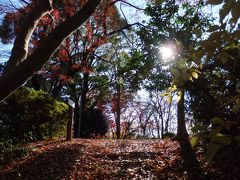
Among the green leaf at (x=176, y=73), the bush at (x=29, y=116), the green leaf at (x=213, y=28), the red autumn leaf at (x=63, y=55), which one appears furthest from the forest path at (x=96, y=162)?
the red autumn leaf at (x=63, y=55)

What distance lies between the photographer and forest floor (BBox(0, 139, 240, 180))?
7.01 m

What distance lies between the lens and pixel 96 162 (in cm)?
789

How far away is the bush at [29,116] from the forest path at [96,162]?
0.96m

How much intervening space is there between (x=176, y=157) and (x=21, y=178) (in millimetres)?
3394

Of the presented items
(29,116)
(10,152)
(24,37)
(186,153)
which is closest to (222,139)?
(24,37)

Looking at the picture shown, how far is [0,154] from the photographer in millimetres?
8352

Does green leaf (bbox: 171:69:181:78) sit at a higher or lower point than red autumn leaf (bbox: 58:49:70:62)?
lower

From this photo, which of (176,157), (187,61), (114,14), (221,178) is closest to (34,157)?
(176,157)

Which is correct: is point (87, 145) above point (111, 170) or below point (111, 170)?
above

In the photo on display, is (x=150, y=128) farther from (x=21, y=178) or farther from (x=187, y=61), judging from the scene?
(x=187, y=61)

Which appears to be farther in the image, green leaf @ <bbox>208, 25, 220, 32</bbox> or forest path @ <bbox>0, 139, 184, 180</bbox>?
forest path @ <bbox>0, 139, 184, 180</bbox>

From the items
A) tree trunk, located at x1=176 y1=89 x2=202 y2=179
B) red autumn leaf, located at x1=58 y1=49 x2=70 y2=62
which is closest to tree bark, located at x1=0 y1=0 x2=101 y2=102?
tree trunk, located at x1=176 y1=89 x2=202 y2=179

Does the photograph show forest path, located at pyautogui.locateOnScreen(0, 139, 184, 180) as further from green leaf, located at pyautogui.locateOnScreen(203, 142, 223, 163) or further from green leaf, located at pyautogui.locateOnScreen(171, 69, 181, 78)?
green leaf, located at pyautogui.locateOnScreen(203, 142, 223, 163)

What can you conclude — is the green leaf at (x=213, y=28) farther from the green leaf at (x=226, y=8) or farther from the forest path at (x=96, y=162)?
the forest path at (x=96, y=162)
